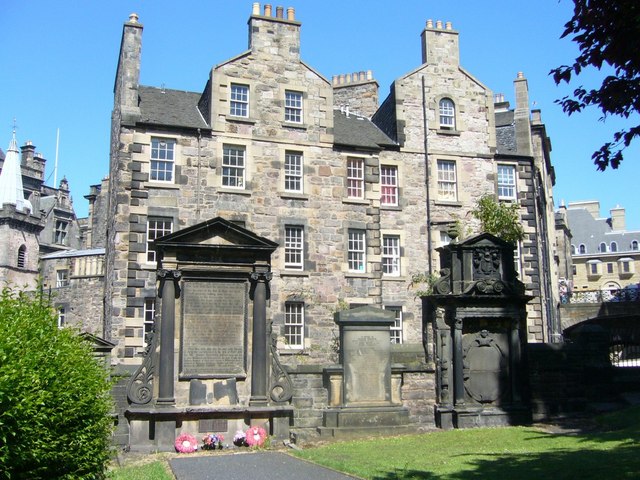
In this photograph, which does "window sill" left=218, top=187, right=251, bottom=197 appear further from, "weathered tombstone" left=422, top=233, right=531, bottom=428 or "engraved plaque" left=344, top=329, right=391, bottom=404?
"engraved plaque" left=344, top=329, right=391, bottom=404

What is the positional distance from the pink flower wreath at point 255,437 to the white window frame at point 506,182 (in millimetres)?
→ 20628

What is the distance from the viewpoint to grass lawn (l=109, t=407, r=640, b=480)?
1147 cm

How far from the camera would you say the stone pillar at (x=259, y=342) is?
17.2 meters

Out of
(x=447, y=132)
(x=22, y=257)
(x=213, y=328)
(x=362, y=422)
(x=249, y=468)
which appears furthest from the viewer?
(x=22, y=257)

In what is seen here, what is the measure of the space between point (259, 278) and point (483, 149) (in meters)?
19.1

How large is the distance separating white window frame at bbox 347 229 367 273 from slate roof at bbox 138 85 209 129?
25.6ft

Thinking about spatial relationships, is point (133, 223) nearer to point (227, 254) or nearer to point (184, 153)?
point (184, 153)

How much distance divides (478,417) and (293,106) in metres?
17.2

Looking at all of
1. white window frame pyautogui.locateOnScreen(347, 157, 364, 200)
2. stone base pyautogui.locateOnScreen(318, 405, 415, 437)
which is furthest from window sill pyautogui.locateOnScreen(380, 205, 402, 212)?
stone base pyautogui.locateOnScreen(318, 405, 415, 437)

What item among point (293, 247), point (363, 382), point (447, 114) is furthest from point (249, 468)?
point (447, 114)

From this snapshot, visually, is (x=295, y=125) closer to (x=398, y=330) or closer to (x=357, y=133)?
(x=357, y=133)

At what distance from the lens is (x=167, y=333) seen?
16.9m

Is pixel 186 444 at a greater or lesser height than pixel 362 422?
lesser

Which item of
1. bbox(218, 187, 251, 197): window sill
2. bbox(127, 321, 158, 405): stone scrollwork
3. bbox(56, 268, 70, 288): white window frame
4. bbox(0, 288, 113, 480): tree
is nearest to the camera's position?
bbox(0, 288, 113, 480): tree
